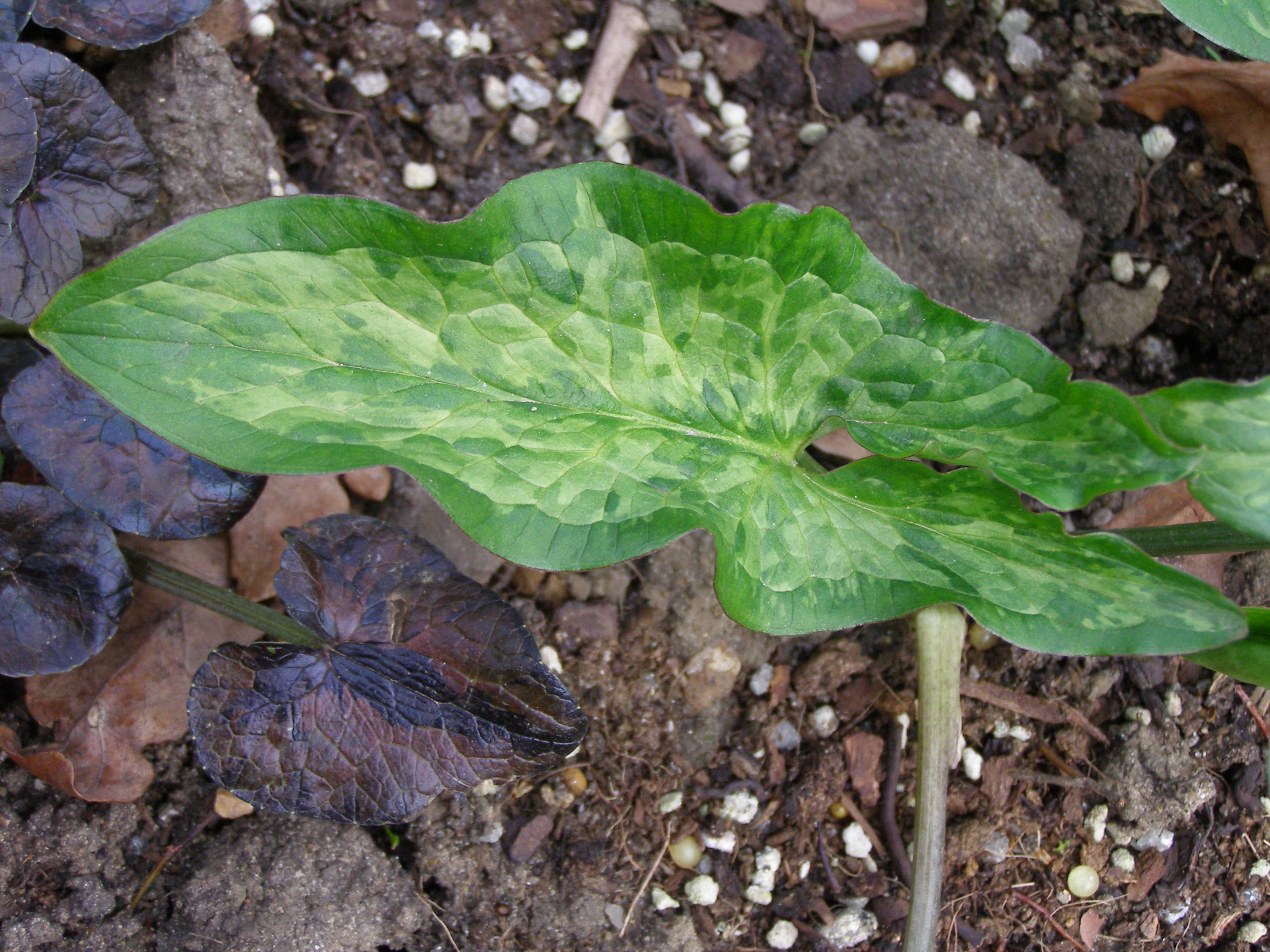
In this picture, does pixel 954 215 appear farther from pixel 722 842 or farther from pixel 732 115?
pixel 722 842

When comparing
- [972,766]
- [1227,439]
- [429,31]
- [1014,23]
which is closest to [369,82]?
[429,31]

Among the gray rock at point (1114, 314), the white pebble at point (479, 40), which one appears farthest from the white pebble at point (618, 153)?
the gray rock at point (1114, 314)

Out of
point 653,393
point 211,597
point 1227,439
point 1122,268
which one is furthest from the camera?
point 1122,268

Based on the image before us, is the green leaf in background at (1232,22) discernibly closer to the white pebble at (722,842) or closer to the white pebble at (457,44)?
the white pebble at (457,44)

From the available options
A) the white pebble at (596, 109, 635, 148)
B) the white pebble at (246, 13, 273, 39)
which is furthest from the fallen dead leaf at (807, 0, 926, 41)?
the white pebble at (246, 13, 273, 39)

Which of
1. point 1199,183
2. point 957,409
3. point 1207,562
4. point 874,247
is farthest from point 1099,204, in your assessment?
point 957,409

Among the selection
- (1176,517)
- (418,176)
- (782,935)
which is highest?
(418,176)
